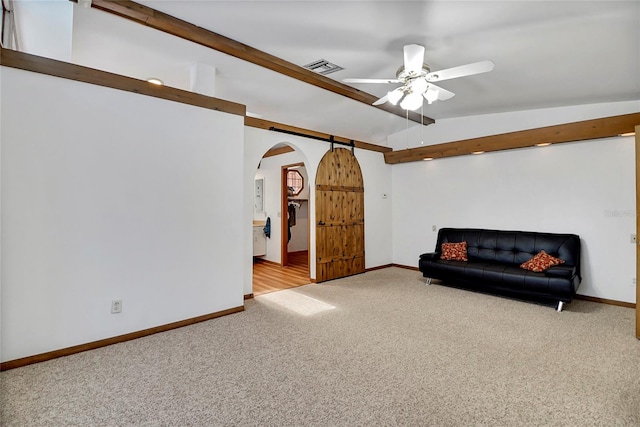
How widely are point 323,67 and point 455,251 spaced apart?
3.45 meters

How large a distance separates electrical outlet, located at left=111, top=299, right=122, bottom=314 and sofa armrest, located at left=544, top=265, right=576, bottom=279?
4.74 metres

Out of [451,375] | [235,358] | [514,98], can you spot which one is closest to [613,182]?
[514,98]

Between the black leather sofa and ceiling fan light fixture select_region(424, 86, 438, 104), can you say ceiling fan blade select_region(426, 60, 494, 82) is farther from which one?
the black leather sofa

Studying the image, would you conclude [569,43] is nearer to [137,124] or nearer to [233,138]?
[233,138]

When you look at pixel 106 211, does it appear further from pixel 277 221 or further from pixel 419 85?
pixel 277 221

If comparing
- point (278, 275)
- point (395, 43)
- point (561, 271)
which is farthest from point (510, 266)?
point (278, 275)

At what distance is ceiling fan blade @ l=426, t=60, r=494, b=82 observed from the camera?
8.21 feet

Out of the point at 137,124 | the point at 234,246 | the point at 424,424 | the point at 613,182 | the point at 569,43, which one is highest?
the point at 569,43

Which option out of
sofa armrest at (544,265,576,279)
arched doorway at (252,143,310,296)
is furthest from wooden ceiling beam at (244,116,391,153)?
sofa armrest at (544,265,576,279)

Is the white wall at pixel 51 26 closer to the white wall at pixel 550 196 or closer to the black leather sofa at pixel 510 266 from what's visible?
the black leather sofa at pixel 510 266

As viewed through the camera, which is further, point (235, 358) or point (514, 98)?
point (514, 98)

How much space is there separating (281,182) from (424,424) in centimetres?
538

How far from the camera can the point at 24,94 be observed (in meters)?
2.48

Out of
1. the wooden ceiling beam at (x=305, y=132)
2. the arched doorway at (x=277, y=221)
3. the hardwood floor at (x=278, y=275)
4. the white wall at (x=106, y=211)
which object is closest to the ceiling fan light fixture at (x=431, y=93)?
the white wall at (x=106, y=211)
